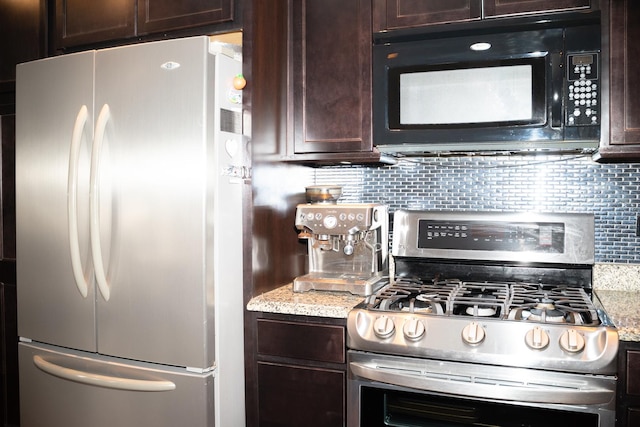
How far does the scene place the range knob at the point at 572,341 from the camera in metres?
1.55

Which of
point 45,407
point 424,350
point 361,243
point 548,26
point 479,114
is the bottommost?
point 45,407

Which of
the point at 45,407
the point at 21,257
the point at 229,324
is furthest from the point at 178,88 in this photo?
the point at 45,407

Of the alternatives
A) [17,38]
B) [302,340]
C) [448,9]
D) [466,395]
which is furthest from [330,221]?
[17,38]

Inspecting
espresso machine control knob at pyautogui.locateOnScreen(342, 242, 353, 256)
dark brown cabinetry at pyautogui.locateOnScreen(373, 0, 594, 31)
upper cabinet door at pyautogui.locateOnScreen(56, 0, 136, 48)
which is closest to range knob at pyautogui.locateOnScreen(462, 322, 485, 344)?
espresso machine control knob at pyautogui.locateOnScreen(342, 242, 353, 256)

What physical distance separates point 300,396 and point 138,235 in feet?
2.62

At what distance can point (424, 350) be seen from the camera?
5.61ft

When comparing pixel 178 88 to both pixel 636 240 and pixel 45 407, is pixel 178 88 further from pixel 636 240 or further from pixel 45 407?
pixel 636 240

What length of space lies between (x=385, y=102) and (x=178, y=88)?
777 millimetres

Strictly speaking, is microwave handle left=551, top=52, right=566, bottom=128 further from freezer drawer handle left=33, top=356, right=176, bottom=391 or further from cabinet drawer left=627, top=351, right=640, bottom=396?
freezer drawer handle left=33, top=356, right=176, bottom=391

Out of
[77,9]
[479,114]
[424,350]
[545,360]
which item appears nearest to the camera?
[545,360]

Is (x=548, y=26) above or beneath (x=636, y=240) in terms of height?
above

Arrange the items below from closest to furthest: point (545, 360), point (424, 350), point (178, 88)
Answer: point (545, 360) < point (424, 350) < point (178, 88)

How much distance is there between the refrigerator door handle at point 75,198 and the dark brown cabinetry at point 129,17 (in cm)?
43

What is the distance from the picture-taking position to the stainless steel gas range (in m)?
1.57
